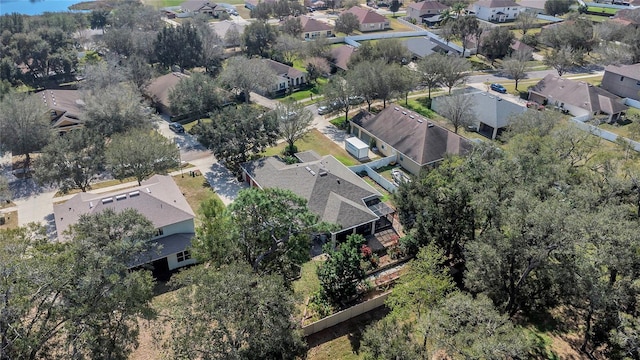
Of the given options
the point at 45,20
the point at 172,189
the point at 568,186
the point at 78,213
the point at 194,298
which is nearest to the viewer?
the point at 194,298

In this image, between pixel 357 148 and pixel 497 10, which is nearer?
pixel 357 148

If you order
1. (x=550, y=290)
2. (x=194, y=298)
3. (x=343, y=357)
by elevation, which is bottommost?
(x=343, y=357)

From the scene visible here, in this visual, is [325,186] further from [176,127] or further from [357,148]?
[176,127]

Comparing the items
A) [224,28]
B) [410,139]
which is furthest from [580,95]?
[224,28]

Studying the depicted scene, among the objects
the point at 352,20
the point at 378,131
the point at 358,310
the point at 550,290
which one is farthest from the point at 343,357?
the point at 352,20

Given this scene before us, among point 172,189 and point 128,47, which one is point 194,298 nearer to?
point 172,189

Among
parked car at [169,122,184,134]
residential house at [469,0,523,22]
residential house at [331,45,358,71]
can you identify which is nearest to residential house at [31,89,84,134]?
parked car at [169,122,184,134]

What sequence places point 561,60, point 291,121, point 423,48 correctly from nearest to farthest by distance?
point 291,121, point 561,60, point 423,48

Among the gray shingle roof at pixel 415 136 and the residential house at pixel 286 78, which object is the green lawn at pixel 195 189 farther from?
the residential house at pixel 286 78
